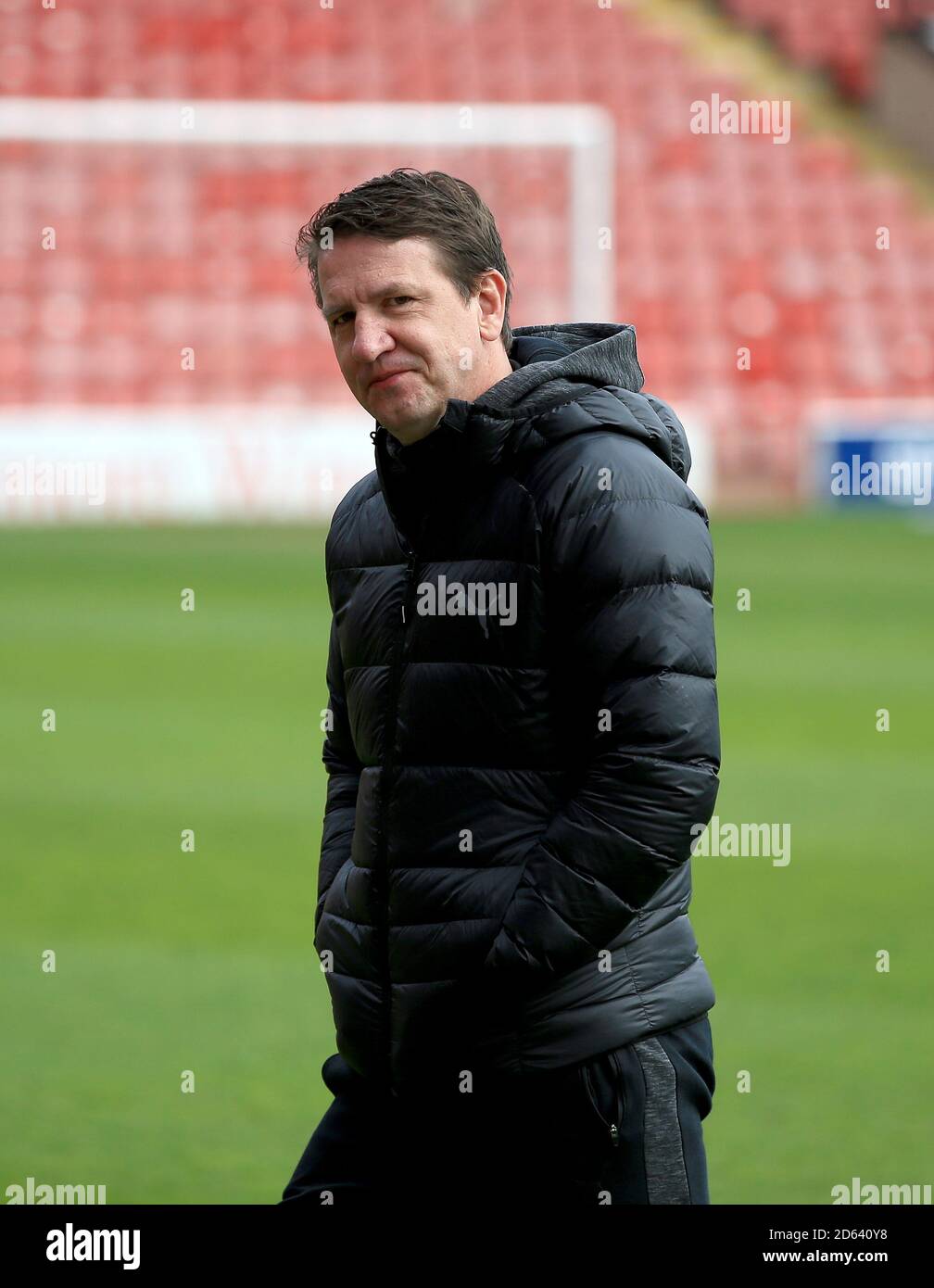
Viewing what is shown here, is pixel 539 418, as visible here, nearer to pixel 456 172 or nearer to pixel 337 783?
pixel 337 783

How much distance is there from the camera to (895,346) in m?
23.4

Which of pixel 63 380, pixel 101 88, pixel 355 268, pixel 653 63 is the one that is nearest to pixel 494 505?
pixel 355 268

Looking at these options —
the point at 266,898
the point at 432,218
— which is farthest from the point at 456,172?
the point at 432,218

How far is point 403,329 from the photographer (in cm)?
209

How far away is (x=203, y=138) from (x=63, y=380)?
4385mm

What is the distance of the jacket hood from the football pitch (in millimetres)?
1956

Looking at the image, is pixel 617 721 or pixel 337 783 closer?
pixel 617 721

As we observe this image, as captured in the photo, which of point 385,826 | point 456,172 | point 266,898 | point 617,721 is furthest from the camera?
point 456,172

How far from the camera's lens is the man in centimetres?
202

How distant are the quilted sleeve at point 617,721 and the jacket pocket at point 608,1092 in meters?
0.11

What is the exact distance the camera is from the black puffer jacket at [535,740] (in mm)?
2018

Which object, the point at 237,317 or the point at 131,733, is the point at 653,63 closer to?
the point at 237,317

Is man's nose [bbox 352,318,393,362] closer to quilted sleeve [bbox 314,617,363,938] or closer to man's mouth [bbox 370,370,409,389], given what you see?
man's mouth [bbox 370,370,409,389]

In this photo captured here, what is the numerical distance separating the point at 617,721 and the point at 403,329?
1.65 feet
